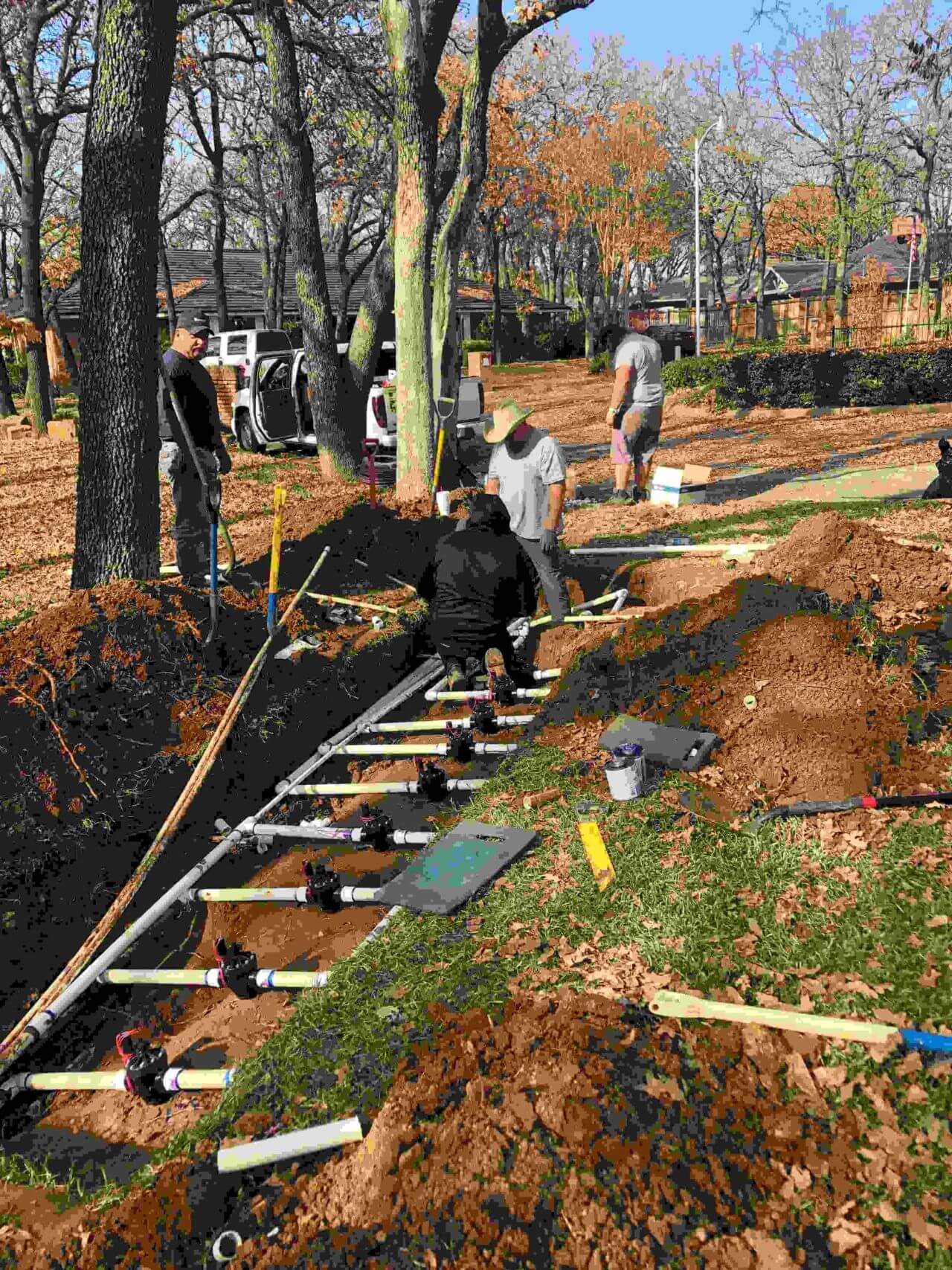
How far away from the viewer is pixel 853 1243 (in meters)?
2.45

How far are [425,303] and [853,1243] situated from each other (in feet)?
33.5

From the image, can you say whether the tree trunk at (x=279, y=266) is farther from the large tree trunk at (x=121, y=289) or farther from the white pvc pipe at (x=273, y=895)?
the white pvc pipe at (x=273, y=895)

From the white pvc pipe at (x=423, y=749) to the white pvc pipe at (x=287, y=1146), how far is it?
3.19 meters

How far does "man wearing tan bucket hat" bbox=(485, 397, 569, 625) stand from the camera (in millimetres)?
7117

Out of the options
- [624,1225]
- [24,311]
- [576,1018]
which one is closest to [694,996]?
[576,1018]

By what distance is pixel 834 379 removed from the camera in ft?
66.0

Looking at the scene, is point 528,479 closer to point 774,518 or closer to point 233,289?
point 774,518

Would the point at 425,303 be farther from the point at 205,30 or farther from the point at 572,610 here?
the point at 205,30

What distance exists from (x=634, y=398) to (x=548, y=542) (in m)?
4.40

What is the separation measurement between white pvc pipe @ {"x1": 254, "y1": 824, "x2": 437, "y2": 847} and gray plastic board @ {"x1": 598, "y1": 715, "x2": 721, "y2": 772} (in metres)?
1.22

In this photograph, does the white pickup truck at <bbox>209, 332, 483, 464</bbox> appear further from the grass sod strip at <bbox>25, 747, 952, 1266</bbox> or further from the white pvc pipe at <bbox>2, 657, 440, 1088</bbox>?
the grass sod strip at <bbox>25, 747, 952, 1266</bbox>

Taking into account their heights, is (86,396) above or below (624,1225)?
above

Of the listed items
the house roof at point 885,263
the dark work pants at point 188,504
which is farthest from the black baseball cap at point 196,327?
the house roof at point 885,263

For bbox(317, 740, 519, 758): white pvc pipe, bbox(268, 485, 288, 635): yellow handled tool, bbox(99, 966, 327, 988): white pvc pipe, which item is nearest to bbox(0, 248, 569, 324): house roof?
bbox(268, 485, 288, 635): yellow handled tool
